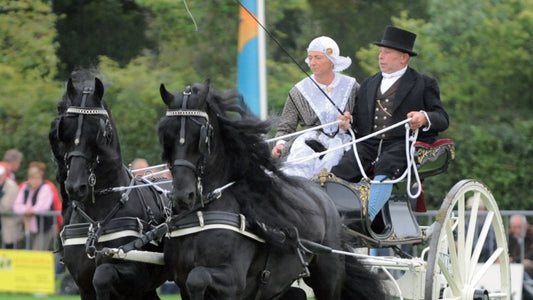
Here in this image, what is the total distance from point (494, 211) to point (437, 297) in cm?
100

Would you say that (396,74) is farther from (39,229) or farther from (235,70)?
(235,70)

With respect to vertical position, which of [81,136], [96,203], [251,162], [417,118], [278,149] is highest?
[417,118]

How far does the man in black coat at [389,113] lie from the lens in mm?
8602

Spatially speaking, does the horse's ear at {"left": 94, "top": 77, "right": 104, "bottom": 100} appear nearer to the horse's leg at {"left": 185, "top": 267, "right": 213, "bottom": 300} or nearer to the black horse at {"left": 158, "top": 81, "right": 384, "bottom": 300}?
the black horse at {"left": 158, "top": 81, "right": 384, "bottom": 300}

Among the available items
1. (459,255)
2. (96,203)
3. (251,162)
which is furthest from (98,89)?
(459,255)


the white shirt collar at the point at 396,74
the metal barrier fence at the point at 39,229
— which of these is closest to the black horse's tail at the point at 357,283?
the white shirt collar at the point at 396,74

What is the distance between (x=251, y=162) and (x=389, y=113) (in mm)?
1620

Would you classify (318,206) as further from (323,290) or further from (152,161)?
(152,161)

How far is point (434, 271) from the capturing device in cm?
826

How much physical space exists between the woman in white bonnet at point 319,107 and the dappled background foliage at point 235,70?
850 cm

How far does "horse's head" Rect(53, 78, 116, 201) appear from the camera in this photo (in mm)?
7082

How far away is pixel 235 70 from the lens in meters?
19.5

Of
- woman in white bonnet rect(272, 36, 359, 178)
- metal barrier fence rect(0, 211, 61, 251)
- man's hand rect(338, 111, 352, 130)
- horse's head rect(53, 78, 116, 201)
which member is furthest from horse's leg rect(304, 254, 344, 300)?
metal barrier fence rect(0, 211, 61, 251)

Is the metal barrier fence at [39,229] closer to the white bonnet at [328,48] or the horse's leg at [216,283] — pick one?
the white bonnet at [328,48]
